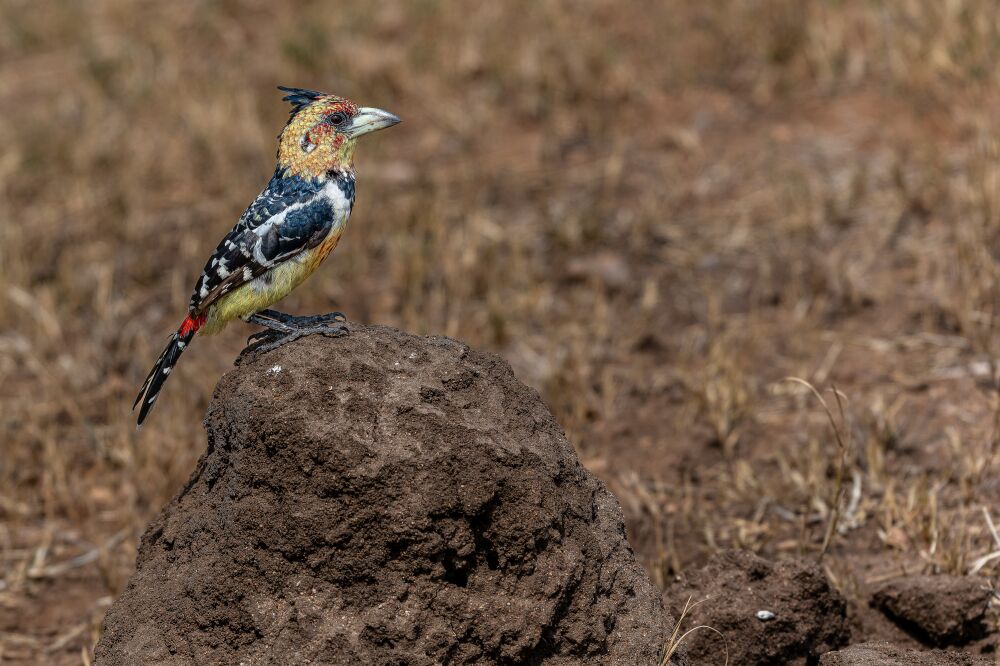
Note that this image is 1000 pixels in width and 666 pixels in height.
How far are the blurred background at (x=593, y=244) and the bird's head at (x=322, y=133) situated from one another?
2162 millimetres

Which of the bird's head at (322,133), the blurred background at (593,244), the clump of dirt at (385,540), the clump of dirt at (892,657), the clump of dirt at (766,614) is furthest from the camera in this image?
the blurred background at (593,244)

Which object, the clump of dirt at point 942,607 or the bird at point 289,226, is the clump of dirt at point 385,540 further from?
the clump of dirt at point 942,607

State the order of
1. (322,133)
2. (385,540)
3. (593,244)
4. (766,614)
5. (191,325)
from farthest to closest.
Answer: (593,244)
(191,325)
(322,133)
(766,614)
(385,540)

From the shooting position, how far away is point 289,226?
14.6ft

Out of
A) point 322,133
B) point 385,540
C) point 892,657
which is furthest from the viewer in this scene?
point 322,133

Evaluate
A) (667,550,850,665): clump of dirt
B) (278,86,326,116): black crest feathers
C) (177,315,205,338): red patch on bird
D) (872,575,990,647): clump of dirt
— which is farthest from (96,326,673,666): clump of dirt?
(872,575,990,647): clump of dirt

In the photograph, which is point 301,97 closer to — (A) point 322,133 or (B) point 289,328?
(A) point 322,133

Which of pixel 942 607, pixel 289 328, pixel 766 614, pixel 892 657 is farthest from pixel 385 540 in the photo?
pixel 942 607

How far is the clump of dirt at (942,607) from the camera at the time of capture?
4.59 m

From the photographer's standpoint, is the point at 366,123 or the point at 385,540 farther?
the point at 366,123

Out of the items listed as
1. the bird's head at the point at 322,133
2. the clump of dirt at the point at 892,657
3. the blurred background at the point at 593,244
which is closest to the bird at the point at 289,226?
the bird's head at the point at 322,133

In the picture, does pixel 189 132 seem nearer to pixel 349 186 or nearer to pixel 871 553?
pixel 349 186

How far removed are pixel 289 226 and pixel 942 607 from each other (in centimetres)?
273

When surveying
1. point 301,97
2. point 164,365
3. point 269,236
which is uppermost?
point 301,97
